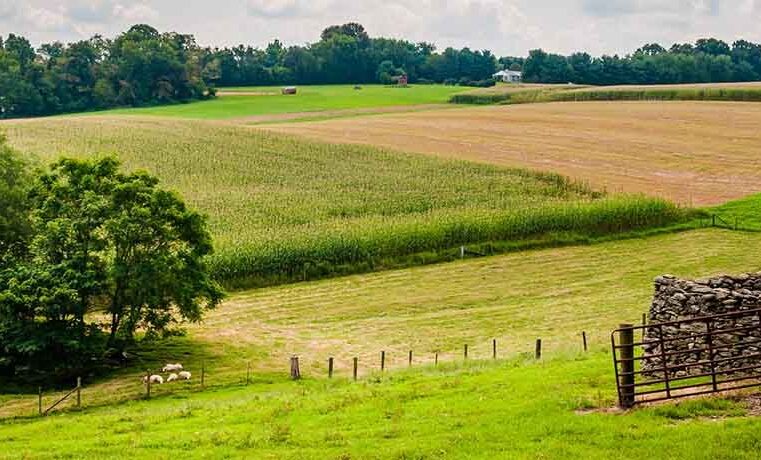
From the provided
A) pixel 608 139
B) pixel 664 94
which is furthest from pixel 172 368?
pixel 664 94

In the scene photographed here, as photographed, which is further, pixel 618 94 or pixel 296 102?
pixel 296 102

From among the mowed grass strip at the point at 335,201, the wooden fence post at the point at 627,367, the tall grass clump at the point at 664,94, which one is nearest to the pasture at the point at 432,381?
the wooden fence post at the point at 627,367

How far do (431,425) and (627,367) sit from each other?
14.4 ft

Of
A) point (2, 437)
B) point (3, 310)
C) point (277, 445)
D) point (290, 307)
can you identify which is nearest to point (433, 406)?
point (277, 445)

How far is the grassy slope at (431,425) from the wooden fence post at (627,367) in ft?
1.68

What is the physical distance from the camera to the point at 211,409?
26844 mm

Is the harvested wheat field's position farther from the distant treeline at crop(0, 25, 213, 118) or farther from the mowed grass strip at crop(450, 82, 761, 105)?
the distant treeline at crop(0, 25, 213, 118)

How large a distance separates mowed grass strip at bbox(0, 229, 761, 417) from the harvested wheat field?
16342 millimetres

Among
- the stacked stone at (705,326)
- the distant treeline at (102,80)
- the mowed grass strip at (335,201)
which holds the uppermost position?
the distant treeline at (102,80)

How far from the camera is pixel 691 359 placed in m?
22.3

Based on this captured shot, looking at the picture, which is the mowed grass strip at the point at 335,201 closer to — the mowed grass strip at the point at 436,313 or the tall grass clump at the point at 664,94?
the mowed grass strip at the point at 436,313

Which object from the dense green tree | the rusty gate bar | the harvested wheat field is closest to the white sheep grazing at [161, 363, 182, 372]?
the dense green tree

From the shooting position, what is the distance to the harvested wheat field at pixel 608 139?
78.1m

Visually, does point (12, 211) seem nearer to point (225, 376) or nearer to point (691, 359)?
point (225, 376)
